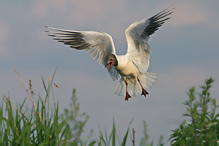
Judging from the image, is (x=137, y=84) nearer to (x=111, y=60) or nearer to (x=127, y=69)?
(x=127, y=69)

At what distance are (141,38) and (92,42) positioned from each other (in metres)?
1.17

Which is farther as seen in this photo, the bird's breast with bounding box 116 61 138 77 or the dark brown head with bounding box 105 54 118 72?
the bird's breast with bounding box 116 61 138 77

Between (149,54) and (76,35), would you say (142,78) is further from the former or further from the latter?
(76,35)

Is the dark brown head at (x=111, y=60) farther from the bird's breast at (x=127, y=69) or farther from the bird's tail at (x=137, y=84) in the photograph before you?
the bird's tail at (x=137, y=84)

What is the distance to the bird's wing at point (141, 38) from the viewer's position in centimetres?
767

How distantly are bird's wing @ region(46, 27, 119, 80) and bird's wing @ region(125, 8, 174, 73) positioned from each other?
0.44 m

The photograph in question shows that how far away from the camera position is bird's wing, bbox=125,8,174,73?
7.67 metres

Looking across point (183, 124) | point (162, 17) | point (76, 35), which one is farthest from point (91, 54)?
point (183, 124)

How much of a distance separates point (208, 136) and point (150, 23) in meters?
5.96

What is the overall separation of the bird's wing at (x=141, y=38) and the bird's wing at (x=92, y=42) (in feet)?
1.45

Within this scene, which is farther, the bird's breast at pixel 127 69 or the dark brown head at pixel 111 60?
the bird's breast at pixel 127 69

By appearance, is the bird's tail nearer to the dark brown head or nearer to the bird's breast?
the bird's breast

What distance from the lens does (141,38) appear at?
7707mm

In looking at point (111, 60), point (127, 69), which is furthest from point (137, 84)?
point (111, 60)
